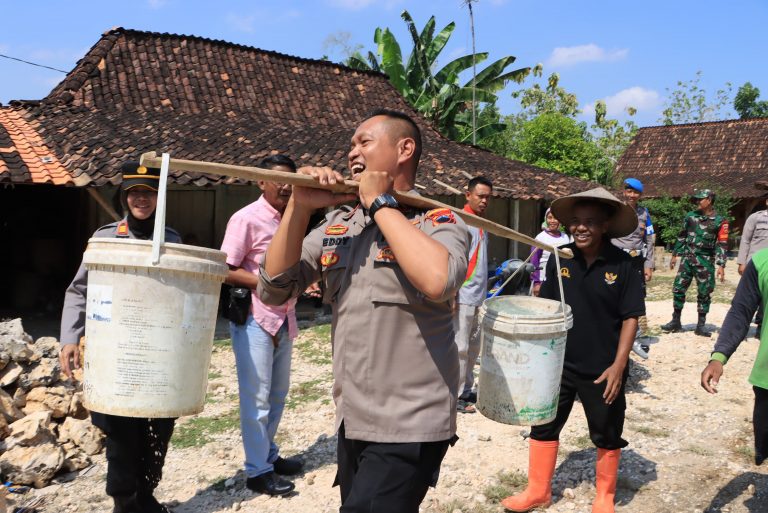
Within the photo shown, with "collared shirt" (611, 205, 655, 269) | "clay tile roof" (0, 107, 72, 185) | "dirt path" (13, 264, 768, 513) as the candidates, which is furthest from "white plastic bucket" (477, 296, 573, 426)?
"clay tile roof" (0, 107, 72, 185)

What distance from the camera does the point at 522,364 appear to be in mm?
2924

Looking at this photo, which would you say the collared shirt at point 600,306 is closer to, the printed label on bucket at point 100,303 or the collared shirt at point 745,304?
the collared shirt at point 745,304

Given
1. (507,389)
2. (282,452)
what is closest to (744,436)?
(507,389)

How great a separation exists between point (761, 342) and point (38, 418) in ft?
A: 14.7

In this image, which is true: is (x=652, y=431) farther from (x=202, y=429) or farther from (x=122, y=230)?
(x=122, y=230)

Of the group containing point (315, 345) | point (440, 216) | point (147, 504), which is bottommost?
point (315, 345)

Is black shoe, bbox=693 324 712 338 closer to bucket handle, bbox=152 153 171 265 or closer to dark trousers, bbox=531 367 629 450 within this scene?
dark trousers, bbox=531 367 629 450

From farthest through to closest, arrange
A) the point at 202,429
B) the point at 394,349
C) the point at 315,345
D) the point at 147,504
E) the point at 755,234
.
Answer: the point at 315,345 → the point at 755,234 → the point at 202,429 → the point at 147,504 → the point at 394,349

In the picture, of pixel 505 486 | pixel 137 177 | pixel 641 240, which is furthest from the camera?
pixel 641 240

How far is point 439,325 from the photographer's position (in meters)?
2.06

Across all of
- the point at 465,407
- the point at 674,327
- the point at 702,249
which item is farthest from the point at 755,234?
the point at 465,407

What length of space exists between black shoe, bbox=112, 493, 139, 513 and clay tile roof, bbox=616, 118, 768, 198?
24.8 meters

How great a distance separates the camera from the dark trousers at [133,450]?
3.09m

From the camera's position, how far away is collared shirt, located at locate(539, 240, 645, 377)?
348cm
